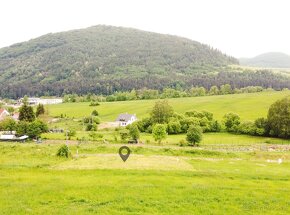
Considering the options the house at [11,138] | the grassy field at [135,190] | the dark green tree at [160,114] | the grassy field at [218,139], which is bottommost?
the grassy field at [218,139]

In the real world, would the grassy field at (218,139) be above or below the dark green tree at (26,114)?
below

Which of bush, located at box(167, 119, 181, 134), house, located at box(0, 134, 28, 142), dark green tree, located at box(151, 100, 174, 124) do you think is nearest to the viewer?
house, located at box(0, 134, 28, 142)

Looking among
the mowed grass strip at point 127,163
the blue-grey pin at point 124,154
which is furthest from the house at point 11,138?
the mowed grass strip at point 127,163

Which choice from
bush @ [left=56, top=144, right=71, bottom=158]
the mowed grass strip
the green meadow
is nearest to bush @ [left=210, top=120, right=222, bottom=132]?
the green meadow

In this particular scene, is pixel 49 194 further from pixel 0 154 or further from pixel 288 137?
pixel 288 137

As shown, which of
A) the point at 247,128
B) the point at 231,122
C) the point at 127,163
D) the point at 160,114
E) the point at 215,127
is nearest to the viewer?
the point at 127,163

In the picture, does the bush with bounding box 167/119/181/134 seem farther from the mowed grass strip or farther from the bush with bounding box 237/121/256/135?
the mowed grass strip

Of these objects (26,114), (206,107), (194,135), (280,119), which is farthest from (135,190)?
(206,107)

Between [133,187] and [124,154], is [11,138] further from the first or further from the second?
[133,187]

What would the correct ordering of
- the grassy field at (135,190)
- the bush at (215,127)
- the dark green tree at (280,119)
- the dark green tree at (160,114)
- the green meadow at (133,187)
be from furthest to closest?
the dark green tree at (160,114), the bush at (215,127), the dark green tree at (280,119), the green meadow at (133,187), the grassy field at (135,190)

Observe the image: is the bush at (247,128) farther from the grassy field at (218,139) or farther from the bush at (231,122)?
the grassy field at (218,139)

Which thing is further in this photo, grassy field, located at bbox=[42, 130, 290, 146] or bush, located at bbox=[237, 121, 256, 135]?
bush, located at bbox=[237, 121, 256, 135]

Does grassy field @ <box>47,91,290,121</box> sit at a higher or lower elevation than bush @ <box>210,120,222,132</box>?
higher

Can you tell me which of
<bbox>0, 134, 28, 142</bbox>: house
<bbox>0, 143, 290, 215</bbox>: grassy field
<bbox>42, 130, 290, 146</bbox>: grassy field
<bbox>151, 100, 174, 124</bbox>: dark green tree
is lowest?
<bbox>42, 130, 290, 146</bbox>: grassy field
